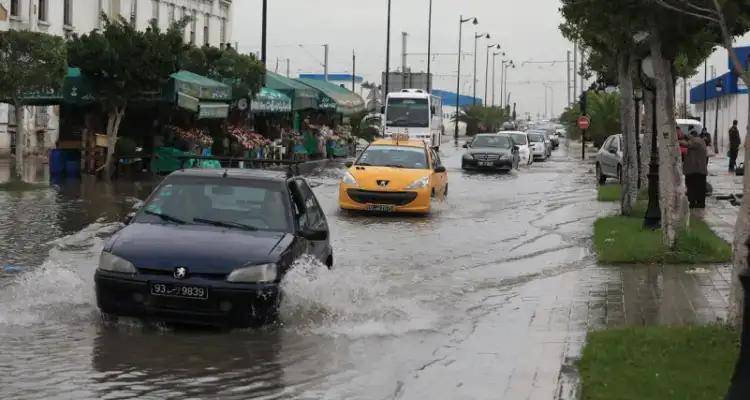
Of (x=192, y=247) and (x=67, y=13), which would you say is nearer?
(x=192, y=247)

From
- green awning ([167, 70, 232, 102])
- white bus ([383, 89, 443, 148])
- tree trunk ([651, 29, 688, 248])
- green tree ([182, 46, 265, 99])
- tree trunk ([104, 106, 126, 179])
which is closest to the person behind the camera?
tree trunk ([651, 29, 688, 248])

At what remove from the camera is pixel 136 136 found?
32.9 meters

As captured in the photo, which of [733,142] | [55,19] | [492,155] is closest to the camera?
[733,142]

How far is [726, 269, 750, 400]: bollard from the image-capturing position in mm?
5324

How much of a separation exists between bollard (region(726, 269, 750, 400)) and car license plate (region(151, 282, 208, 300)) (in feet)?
15.8

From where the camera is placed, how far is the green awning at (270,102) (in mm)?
36656

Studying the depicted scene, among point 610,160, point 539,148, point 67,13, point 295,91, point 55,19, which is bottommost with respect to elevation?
point 610,160

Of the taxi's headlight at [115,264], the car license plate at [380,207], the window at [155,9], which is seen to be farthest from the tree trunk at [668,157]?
the window at [155,9]

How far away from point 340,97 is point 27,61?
91.6ft

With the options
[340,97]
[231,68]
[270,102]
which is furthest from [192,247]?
[340,97]

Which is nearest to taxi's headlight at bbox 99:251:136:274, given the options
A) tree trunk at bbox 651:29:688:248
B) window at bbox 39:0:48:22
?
tree trunk at bbox 651:29:688:248

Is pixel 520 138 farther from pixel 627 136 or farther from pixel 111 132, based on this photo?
pixel 627 136

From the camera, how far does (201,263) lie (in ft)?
30.2

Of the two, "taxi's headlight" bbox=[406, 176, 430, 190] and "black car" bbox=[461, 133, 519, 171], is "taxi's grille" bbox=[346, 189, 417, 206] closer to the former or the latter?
"taxi's headlight" bbox=[406, 176, 430, 190]
